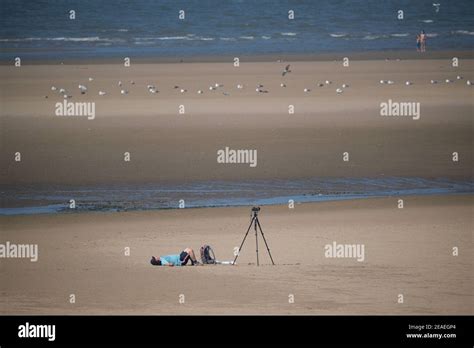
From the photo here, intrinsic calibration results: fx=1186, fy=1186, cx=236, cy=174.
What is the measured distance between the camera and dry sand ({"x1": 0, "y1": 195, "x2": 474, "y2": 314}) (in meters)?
16.4

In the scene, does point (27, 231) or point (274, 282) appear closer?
point (274, 282)

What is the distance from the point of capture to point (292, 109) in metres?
35.6

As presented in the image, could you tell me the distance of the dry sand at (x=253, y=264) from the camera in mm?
16375

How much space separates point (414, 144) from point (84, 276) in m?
13.6

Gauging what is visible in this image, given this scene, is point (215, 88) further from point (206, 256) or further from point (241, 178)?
point (206, 256)

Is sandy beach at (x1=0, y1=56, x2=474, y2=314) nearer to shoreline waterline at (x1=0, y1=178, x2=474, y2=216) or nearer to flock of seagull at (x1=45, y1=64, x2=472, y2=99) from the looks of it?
flock of seagull at (x1=45, y1=64, x2=472, y2=99)

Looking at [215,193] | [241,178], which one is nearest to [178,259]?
[215,193]

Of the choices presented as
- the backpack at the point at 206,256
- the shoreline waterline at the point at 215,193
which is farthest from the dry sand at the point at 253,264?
the shoreline waterline at the point at 215,193

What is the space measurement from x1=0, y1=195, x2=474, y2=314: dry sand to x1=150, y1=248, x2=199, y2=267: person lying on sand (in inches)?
6.1

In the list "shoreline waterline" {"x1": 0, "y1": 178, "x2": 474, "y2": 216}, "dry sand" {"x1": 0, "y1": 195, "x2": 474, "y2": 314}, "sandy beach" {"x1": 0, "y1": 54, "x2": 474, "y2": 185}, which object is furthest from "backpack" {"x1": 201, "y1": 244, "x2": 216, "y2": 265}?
"sandy beach" {"x1": 0, "y1": 54, "x2": 474, "y2": 185}

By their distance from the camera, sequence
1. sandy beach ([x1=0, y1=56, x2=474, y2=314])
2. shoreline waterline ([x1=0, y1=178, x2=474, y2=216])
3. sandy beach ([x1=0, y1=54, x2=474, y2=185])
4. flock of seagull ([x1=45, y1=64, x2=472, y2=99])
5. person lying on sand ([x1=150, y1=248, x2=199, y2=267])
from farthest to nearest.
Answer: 1. flock of seagull ([x1=45, y1=64, x2=472, y2=99])
2. sandy beach ([x1=0, y1=54, x2=474, y2=185])
3. shoreline waterline ([x1=0, y1=178, x2=474, y2=216])
4. person lying on sand ([x1=150, y1=248, x2=199, y2=267])
5. sandy beach ([x1=0, y1=56, x2=474, y2=314])

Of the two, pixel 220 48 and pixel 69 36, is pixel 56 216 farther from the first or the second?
pixel 69 36
